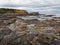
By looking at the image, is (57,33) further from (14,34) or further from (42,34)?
(14,34)

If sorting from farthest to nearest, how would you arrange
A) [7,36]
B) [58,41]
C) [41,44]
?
[7,36] → [41,44] → [58,41]

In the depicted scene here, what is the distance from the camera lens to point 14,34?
9664 millimetres

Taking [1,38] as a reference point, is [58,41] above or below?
above

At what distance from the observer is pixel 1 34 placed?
9914 millimetres

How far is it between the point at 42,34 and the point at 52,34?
42 centimetres

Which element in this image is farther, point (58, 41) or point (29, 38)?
point (29, 38)

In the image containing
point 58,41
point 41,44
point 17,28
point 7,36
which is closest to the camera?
point 58,41

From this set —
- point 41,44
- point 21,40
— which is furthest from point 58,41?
point 21,40

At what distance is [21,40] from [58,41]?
2236 millimetres

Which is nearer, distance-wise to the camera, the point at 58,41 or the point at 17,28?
the point at 58,41

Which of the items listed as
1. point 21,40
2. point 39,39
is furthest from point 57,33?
point 21,40

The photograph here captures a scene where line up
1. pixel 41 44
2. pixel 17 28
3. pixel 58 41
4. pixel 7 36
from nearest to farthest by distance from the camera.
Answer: pixel 58 41 < pixel 41 44 < pixel 7 36 < pixel 17 28

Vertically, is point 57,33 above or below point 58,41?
below

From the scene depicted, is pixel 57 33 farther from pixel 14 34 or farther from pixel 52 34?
pixel 14 34
